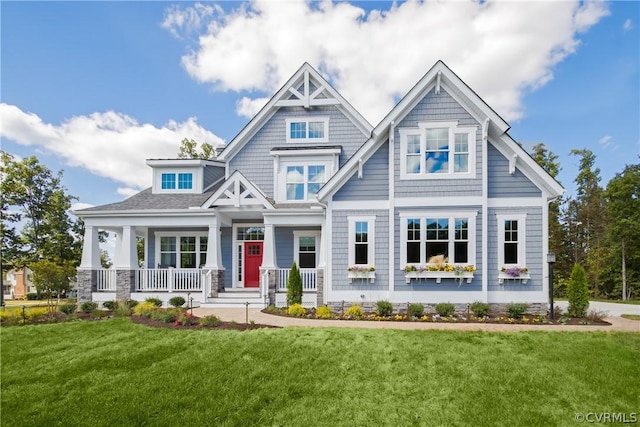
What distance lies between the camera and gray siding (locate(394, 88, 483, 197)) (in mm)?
12898

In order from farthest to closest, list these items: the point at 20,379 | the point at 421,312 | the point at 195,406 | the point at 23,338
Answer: the point at 421,312
the point at 23,338
the point at 20,379
the point at 195,406

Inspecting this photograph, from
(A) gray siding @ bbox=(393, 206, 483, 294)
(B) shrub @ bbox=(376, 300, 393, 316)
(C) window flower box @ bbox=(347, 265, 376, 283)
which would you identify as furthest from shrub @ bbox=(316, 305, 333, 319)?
(A) gray siding @ bbox=(393, 206, 483, 294)

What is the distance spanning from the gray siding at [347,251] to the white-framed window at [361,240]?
14cm

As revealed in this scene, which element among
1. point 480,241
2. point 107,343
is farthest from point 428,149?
point 107,343

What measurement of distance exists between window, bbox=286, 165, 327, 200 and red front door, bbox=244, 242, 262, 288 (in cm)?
292

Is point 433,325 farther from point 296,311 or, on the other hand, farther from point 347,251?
point 296,311

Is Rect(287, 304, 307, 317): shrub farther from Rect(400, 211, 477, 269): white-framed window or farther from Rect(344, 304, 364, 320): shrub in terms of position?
Rect(400, 211, 477, 269): white-framed window

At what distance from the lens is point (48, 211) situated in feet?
79.6

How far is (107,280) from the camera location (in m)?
16.2

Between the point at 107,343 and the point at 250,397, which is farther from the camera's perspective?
the point at 107,343

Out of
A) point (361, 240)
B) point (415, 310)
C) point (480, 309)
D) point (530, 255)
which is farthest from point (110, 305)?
point (530, 255)

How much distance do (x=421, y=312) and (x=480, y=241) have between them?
3417 mm

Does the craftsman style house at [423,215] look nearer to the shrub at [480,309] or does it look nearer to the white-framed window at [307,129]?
the shrub at [480,309]

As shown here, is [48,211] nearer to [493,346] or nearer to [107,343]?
[107,343]
